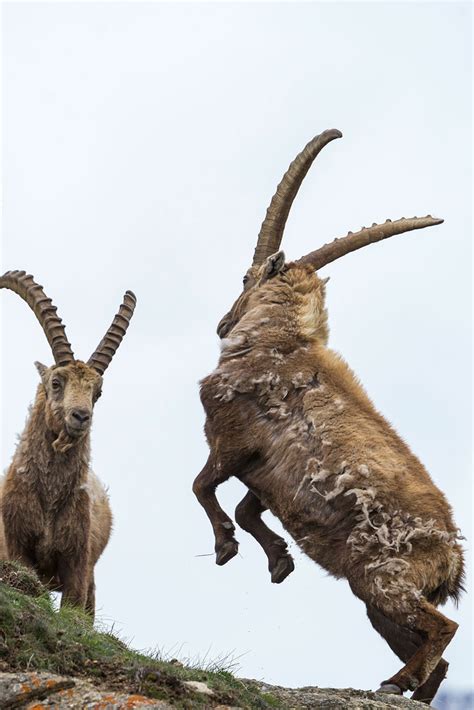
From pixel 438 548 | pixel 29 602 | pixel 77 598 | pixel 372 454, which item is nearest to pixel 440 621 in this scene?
pixel 438 548

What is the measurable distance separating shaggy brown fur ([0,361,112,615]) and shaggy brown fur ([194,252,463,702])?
2.06 m

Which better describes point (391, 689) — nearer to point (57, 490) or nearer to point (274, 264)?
point (274, 264)

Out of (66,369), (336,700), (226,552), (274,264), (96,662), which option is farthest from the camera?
(66,369)

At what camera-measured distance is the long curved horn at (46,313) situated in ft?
45.9

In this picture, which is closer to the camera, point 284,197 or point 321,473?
point 321,473

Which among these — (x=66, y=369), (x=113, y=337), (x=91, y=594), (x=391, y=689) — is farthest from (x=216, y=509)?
(x=113, y=337)

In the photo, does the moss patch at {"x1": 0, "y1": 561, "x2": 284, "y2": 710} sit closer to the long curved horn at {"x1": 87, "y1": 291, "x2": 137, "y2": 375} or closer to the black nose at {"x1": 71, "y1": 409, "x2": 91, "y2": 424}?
the black nose at {"x1": 71, "y1": 409, "x2": 91, "y2": 424}

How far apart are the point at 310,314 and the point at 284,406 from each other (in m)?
1.08

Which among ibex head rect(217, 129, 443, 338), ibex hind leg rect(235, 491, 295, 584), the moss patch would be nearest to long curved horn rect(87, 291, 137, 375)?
ibex head rect(217, 129, 443, 338)

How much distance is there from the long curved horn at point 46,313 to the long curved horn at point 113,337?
0.30 metres

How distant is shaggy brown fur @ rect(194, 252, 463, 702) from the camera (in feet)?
33.5

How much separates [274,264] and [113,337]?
2780 mm

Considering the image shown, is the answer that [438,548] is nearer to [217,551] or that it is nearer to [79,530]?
[217,551]

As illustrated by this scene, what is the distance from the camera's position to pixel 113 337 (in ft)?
47.3
